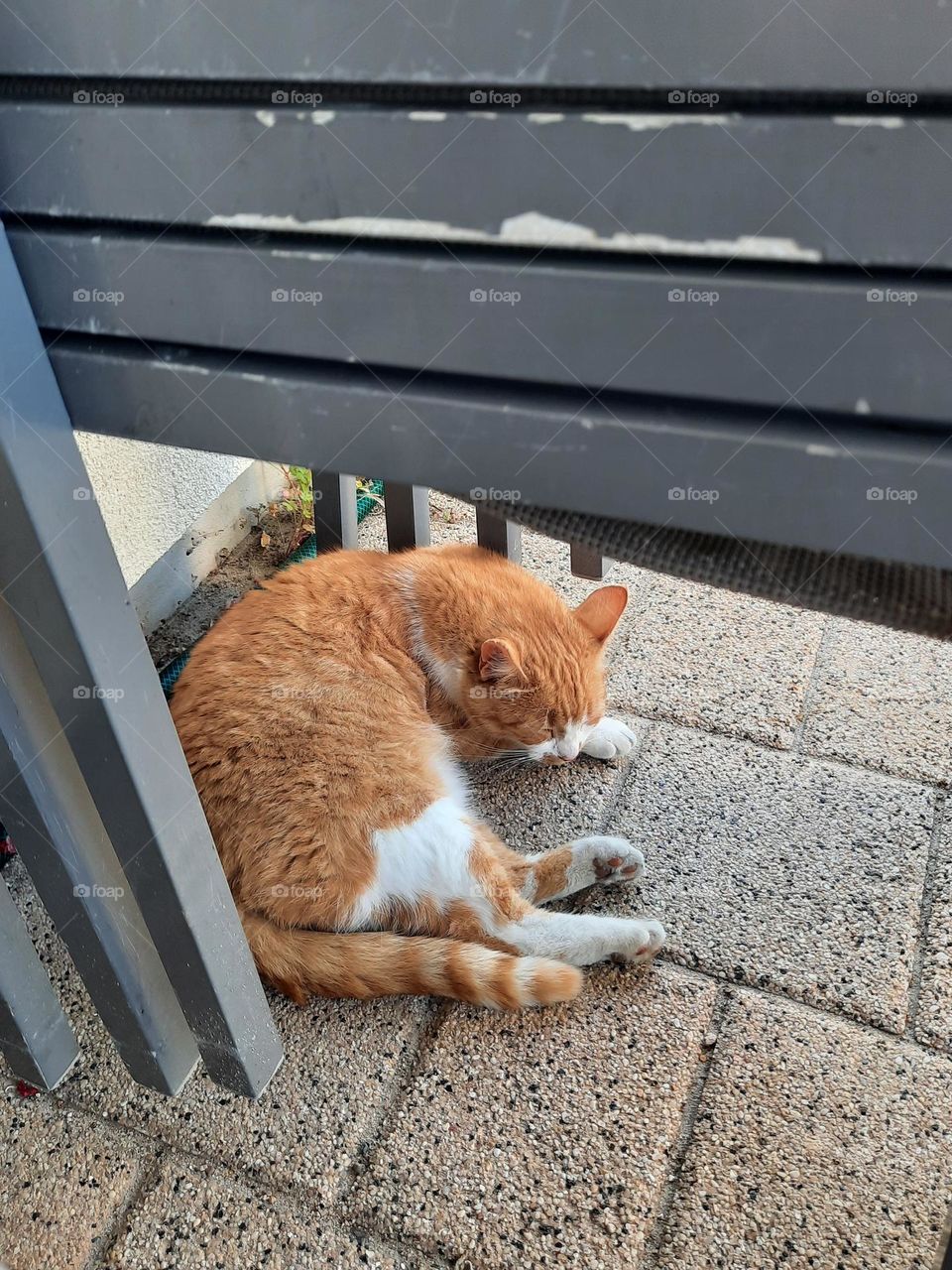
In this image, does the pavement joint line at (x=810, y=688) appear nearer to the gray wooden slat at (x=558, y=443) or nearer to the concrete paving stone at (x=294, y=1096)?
the concrete paving stone at (x=294, y=1096)

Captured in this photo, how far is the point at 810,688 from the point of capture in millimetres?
2172

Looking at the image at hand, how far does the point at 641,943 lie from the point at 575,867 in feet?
0.64

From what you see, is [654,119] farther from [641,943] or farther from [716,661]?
[716,661]

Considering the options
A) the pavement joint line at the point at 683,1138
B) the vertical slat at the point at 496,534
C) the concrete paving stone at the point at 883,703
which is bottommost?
the concrete paving stone at the point at 883,703

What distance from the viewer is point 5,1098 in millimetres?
1456

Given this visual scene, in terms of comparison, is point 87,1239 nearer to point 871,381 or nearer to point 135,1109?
point 135,1109

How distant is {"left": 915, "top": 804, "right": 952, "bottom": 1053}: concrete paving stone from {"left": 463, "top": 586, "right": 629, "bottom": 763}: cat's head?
2.36 feet

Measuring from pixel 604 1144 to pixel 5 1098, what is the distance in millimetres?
961

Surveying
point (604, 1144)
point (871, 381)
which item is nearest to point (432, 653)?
point (604, 1144)

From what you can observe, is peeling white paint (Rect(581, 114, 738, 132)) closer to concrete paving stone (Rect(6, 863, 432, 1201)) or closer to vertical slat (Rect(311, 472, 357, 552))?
concrete paving stone (Rect(6, 863, 432, 1201))

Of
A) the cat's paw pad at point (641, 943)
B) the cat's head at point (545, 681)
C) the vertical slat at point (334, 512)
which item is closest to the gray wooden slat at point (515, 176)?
the cat's head at point (545, 681)

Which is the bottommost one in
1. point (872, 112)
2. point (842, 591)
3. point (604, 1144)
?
point (604, 1144)

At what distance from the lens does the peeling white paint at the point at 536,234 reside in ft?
2.01

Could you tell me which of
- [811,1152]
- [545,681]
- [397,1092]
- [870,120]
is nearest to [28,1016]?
[397,1092]
